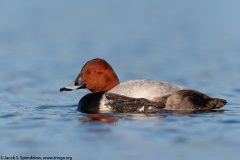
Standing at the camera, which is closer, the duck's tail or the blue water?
the blue water

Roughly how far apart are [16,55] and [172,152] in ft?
33.2

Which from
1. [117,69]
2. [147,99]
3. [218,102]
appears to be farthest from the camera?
[117,69]

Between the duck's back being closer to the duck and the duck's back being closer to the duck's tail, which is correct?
the duck

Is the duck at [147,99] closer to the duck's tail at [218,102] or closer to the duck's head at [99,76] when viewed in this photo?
the duck's tail at [218,102]

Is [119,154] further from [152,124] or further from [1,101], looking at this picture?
[1,101]

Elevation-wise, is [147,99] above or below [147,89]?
below

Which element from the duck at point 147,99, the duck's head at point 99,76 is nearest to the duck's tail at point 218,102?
Result: the duck at point 147,99

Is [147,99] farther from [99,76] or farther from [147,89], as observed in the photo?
[99,76]

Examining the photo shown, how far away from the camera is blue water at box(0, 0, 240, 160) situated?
266 inches

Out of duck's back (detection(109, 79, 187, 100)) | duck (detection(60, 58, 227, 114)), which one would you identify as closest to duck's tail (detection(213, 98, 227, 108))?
duck (detection(60, 58, 227, 114))

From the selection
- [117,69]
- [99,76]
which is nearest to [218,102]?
[99,76]

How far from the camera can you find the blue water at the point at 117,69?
266 inches

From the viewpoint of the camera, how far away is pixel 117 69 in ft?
46.6

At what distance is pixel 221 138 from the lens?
276 inches
